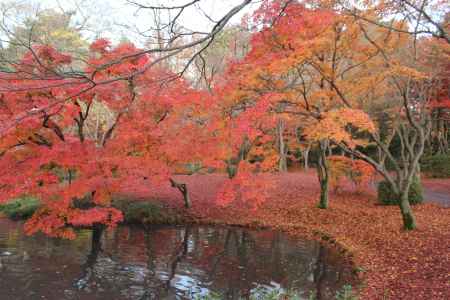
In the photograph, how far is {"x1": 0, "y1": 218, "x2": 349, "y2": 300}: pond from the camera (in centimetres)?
834

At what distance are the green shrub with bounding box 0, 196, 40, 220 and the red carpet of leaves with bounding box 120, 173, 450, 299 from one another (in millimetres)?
4653

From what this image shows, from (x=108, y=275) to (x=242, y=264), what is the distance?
11.2 ft

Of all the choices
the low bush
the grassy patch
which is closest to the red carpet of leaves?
the low bush

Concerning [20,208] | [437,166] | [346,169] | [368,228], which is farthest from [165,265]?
[437,166]

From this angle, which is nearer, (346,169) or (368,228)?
(368,228)

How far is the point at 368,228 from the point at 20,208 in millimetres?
14134

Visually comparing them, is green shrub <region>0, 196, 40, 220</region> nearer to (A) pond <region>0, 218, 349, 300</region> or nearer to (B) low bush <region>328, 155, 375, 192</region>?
(A) pond <region>0, 218, 349, 300</region>

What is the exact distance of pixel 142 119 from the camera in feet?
40.0

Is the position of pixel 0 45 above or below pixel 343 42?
below

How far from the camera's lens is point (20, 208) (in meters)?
16.6

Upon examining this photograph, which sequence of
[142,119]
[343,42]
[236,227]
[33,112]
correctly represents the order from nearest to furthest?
[33,112], [343,42], [142,119], [236,227]

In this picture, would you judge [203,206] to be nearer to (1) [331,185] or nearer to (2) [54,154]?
(1) [331,185]

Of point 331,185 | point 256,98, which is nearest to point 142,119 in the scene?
point 256,98

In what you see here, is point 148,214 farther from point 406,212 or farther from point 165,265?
point 406,212
